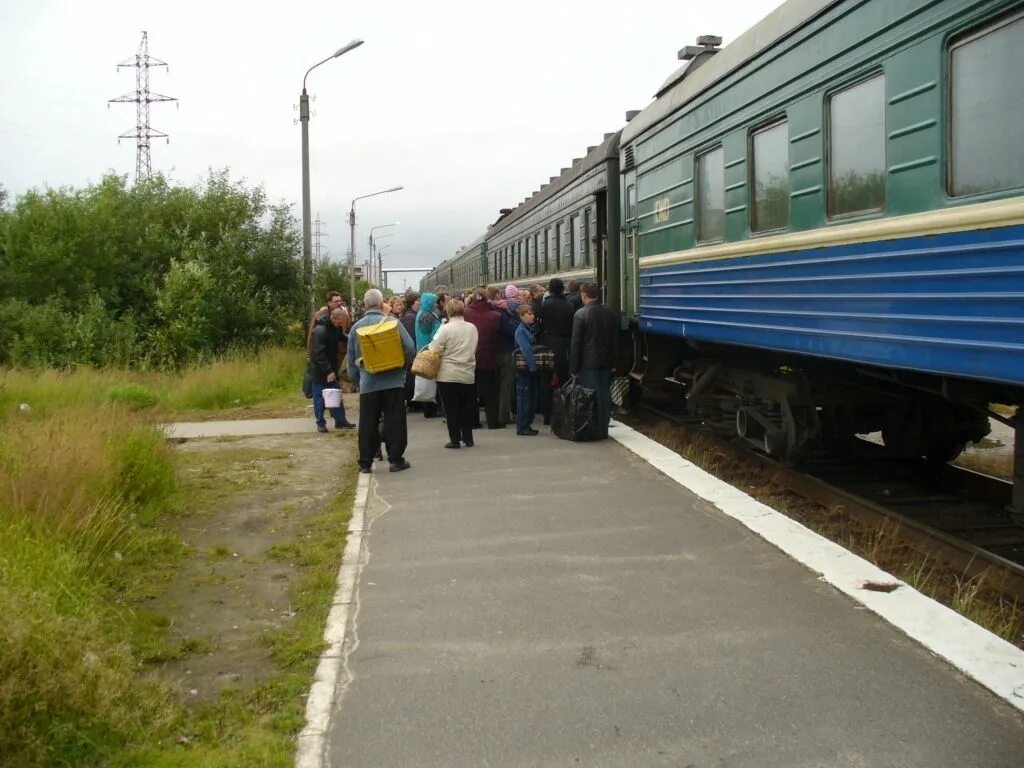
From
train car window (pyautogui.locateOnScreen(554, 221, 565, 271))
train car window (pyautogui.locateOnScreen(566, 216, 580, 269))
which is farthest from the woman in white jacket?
train car window (pyautogui.locateOnScreen(554, 221, 565, 271))

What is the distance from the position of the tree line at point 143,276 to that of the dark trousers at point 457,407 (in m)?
11.5

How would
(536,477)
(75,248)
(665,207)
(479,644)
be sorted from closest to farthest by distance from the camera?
(479,644) → (536,477) → (665,207) → (75,248)

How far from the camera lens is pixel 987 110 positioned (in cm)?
538

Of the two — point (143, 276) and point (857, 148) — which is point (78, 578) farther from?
point (143, 276)

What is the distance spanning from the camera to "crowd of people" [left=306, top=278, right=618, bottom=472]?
32.5 ft

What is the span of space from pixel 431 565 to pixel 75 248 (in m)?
17.5

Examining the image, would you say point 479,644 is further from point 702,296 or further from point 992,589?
point 702,296

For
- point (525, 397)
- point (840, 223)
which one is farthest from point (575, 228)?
point (840, 223)

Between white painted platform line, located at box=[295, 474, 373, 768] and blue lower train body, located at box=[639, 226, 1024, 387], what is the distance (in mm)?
3363

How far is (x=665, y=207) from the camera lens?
36.6ft

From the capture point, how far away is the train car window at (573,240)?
51.5 feet

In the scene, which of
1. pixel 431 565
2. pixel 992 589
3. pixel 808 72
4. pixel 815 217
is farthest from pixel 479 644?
pixel 808 72

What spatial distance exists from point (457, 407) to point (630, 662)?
6.28 m

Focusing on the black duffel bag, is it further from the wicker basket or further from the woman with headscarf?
the woman with headscarf
